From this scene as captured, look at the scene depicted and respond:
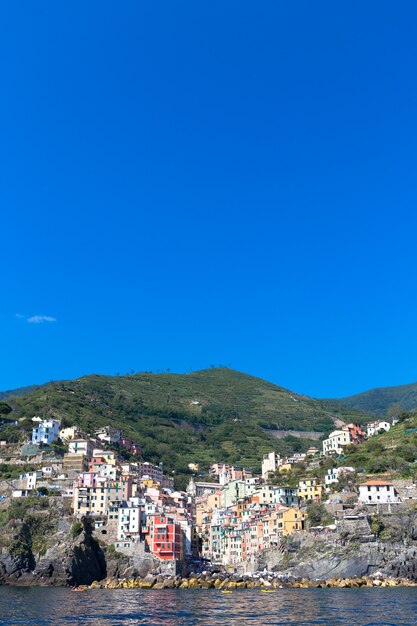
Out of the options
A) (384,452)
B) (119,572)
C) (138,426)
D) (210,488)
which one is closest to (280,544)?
(119,572)

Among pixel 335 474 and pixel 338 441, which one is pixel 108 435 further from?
pixel 335 474

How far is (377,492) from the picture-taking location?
88.5 metres

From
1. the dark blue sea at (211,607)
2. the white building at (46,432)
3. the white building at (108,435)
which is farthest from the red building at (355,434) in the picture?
the dark blue sea at (211,607)

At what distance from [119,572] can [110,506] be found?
10.2 meters

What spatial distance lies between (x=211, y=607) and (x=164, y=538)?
1367 inches

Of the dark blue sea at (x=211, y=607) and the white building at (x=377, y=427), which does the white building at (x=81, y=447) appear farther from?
the white building at (x=377, y=427)

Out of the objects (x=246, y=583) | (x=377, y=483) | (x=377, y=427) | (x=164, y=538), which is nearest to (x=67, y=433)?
(x=164, y=538)

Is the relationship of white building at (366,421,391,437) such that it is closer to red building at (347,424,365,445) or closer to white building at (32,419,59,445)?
red building at (347,424,365,445)

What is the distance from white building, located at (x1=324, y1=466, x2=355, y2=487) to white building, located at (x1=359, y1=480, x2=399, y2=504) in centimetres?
972

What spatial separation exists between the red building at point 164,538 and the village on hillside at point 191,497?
0.13 meters

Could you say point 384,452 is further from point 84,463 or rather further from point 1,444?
point 1,444

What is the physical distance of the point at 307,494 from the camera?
10112cm

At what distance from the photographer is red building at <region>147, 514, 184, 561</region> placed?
280 feet

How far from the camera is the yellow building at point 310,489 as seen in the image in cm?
9944
